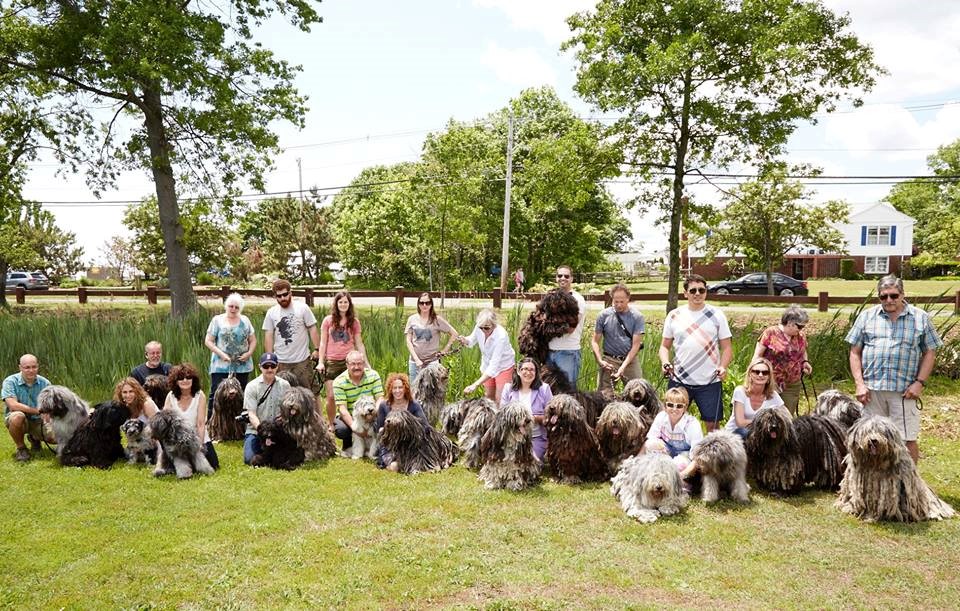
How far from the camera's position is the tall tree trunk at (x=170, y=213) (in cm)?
1609

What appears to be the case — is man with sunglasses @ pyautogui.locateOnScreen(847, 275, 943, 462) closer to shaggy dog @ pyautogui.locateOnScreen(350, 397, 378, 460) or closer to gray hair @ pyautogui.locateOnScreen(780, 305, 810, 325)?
gray hair @ pyautogui.locateOnScreen(780, 305, 810, 325)

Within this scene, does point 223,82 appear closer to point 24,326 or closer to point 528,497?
point 24,326

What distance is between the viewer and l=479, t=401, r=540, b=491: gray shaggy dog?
578cm

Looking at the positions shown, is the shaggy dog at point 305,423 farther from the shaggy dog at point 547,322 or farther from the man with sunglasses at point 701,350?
the man with sunglasses at point 701,350

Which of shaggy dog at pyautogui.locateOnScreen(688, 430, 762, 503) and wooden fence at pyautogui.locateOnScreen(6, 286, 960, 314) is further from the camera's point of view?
wooden fence at pyautogui.locateOnScreen(6, 286, 960, 314)

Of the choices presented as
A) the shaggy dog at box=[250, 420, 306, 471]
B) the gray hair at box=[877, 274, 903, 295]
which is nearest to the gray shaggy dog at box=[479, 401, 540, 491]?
the shaggy dog at box=[250, 420, 306, 471]

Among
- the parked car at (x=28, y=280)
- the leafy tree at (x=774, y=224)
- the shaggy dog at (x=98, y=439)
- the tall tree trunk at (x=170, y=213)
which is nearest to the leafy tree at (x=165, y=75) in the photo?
the tall tree trunk at (x=170, y=213)

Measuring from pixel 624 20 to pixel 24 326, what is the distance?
522 inches

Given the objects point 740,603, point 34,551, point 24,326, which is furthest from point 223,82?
point 740,603

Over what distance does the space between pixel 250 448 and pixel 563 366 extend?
10.9ft

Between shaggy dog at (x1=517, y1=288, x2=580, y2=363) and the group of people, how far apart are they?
115 mm

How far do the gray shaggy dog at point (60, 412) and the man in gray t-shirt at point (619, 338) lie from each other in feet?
17.6

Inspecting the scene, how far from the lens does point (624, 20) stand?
14.2 metres

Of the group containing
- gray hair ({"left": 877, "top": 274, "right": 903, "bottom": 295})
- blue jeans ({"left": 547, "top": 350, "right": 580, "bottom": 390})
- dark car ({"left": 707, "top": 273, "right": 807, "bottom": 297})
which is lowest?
blue jeans ({"left": 547, "top": 350, "right": 580, "bottom": 390})
